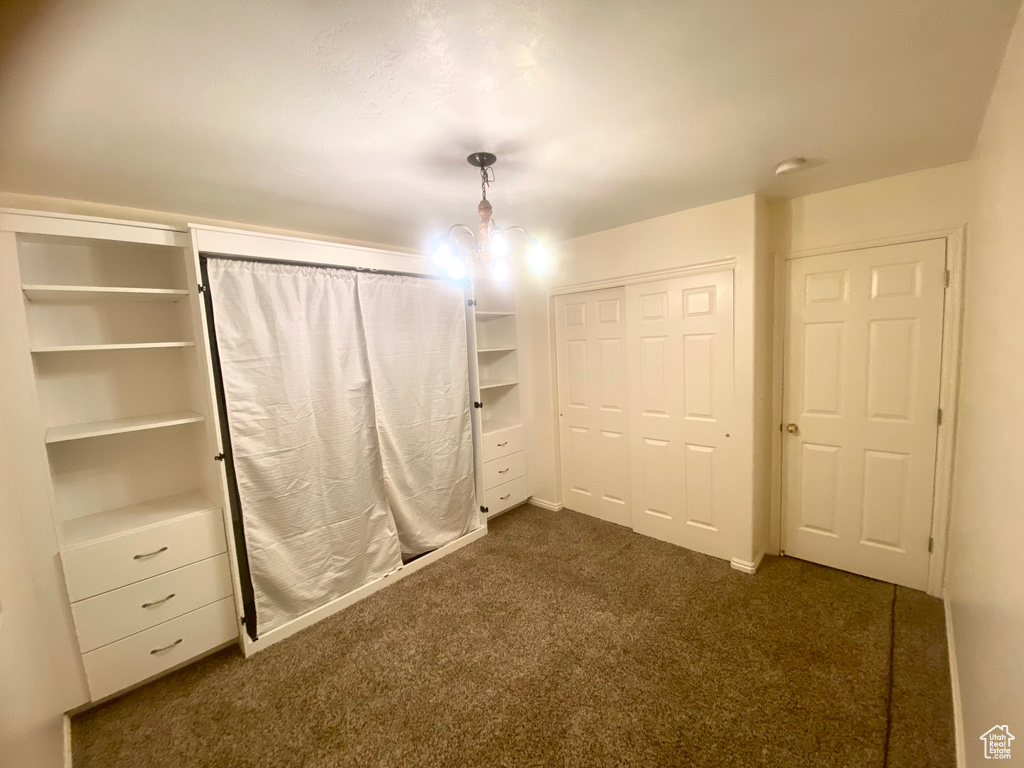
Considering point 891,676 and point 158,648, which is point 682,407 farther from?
point 158,648

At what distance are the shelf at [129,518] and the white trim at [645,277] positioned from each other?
2814mm

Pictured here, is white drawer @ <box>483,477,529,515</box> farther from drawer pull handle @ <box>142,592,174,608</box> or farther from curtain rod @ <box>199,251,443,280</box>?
drawer pull handle @ <box>142,592,174,608</box>

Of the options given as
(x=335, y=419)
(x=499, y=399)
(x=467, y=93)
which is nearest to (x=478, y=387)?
(x=499, y=399)

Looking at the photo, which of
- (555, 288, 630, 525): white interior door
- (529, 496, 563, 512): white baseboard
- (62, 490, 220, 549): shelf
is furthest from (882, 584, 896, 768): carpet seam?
(62, 490, 220, 549): shelf

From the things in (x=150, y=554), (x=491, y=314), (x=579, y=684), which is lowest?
(x=579, y=684)

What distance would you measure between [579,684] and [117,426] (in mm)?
2514

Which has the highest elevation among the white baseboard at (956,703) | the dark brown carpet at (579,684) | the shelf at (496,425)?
the shelf at (496,425)

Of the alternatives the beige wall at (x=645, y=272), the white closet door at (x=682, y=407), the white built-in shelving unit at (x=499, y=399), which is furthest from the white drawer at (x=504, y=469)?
the white closet door at (x=682, y=407)

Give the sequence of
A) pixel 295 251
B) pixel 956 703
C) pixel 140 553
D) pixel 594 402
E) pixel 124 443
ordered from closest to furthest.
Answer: pixel 956 703, pixel 140 553, pixel 124 443, pixel 295 251, pixel 594 402

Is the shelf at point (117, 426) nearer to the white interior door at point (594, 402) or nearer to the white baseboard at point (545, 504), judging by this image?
the white interior door at point (594, 402)

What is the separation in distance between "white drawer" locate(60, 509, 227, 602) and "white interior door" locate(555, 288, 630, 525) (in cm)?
260

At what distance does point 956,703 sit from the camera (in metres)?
1.62

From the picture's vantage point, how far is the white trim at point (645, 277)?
2.58 metres

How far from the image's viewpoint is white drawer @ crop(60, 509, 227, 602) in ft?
5.89
